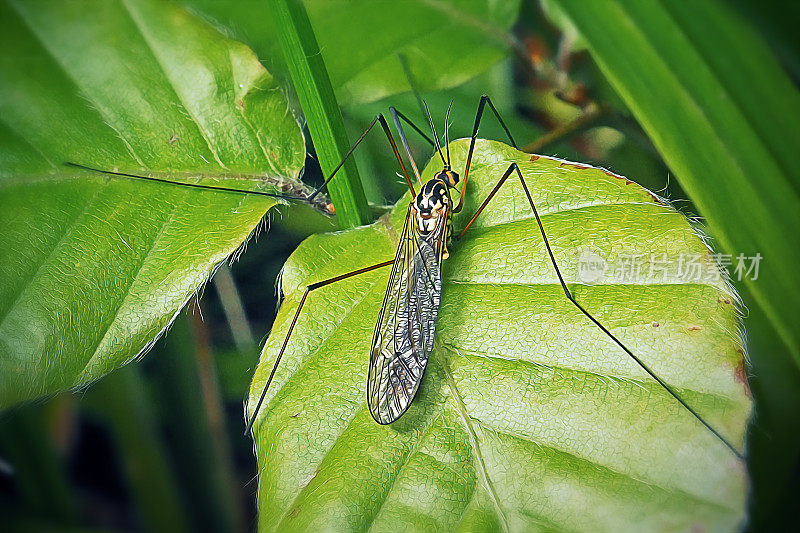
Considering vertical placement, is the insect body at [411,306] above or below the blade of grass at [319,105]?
below

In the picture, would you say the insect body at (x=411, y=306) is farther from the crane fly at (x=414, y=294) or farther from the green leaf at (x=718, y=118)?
the green leaf at (x=718, y=118)

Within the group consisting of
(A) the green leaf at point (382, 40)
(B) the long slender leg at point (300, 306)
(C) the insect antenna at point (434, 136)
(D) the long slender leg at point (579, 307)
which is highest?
(A) the green leaf at point (382, 40)

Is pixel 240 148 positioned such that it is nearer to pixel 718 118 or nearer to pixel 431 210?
pixel 431 210

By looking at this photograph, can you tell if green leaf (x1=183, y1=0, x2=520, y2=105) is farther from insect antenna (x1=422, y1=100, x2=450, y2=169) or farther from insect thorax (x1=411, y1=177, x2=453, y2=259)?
insect thorax (x1=411, y1=177, x2=453, y2=259)

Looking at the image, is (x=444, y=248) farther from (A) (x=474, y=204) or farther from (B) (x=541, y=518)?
(B) (x=541, y=518)

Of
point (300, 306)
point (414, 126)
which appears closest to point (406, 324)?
point (300, 306)

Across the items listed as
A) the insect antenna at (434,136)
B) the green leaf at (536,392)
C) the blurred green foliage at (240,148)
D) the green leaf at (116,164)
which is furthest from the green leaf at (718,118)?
the green leaf at (116,164)

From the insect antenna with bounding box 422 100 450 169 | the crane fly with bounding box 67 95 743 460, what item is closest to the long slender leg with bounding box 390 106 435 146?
the insect antenna with bounding box 422 100 450 169
